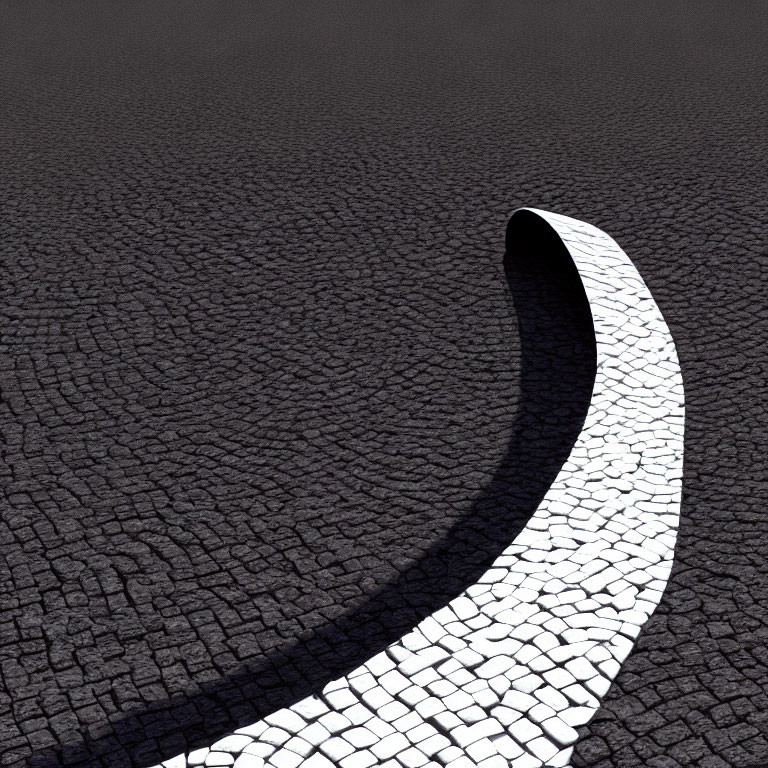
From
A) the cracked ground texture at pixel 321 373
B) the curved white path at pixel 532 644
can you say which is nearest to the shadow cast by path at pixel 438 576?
the cracked ground texture at pixel 321 373

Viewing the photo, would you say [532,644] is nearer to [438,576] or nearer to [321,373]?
[438,576]

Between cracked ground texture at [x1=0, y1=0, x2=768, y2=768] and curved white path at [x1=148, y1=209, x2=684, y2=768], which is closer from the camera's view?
curved white path at [x1=148, y1=209, x2=684, y2=768]

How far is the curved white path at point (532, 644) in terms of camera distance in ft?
13.1

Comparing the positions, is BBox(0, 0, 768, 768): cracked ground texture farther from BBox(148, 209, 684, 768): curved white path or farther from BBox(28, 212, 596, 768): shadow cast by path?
BBox(148, 209, 684, 768): curved white path

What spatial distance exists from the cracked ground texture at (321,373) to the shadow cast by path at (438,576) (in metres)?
0.02

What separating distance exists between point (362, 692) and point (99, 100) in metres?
9.89

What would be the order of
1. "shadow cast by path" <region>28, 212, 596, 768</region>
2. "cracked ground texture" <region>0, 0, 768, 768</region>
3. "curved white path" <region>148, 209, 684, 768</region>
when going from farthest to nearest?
"cracked ground texture" <region>0, 0, 768, 768</region> < "shadow cast by path" <region>28, 212, 596, 768</region> < "curved white path" <region>148, 209, 684, 768</region>

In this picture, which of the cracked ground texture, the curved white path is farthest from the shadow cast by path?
the curved white path

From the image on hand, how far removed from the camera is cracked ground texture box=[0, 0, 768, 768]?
4477 millimetres

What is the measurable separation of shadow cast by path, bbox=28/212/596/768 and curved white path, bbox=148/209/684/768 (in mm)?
122

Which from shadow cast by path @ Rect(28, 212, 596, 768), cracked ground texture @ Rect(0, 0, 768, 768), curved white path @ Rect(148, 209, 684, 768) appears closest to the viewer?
curved white path @ Rect(148, 209, 684, 768)

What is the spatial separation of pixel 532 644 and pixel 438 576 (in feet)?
2.19

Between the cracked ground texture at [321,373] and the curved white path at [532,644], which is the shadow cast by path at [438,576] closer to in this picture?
the cracked ground texture at [321,373]

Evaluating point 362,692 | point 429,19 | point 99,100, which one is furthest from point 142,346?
point 429,19
